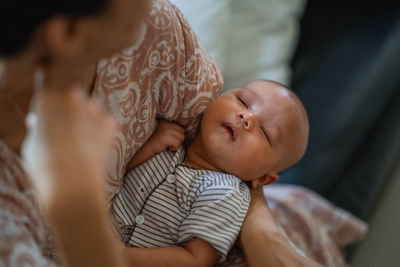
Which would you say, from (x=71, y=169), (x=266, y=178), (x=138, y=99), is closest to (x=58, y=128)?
(x=71, y=169)

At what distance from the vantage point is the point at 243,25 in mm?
1718

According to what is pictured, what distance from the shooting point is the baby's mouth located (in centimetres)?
97

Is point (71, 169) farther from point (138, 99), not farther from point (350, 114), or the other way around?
point (350, 114)

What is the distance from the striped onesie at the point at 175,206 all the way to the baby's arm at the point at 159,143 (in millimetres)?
14

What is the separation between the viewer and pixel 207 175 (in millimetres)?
949

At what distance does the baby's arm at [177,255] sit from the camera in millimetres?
775

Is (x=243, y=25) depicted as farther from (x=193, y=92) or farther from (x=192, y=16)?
(x=193, y=92)

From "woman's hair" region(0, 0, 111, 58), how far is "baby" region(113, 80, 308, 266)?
0.48 meters

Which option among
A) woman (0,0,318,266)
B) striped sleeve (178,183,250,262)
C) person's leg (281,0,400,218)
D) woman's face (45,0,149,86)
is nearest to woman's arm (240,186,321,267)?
striped sleeve (178,183,250,262)

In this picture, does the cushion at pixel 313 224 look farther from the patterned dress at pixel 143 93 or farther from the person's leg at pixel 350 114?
the patterned dress at pixel 143 93

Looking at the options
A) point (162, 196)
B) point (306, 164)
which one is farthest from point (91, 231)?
point (306, 164)

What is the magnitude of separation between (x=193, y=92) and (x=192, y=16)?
49 centimetres

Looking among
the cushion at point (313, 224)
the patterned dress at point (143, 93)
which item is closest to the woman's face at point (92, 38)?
the patterned dress at point (143, 93)

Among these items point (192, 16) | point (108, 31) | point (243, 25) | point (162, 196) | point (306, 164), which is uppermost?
point (108, 31)
